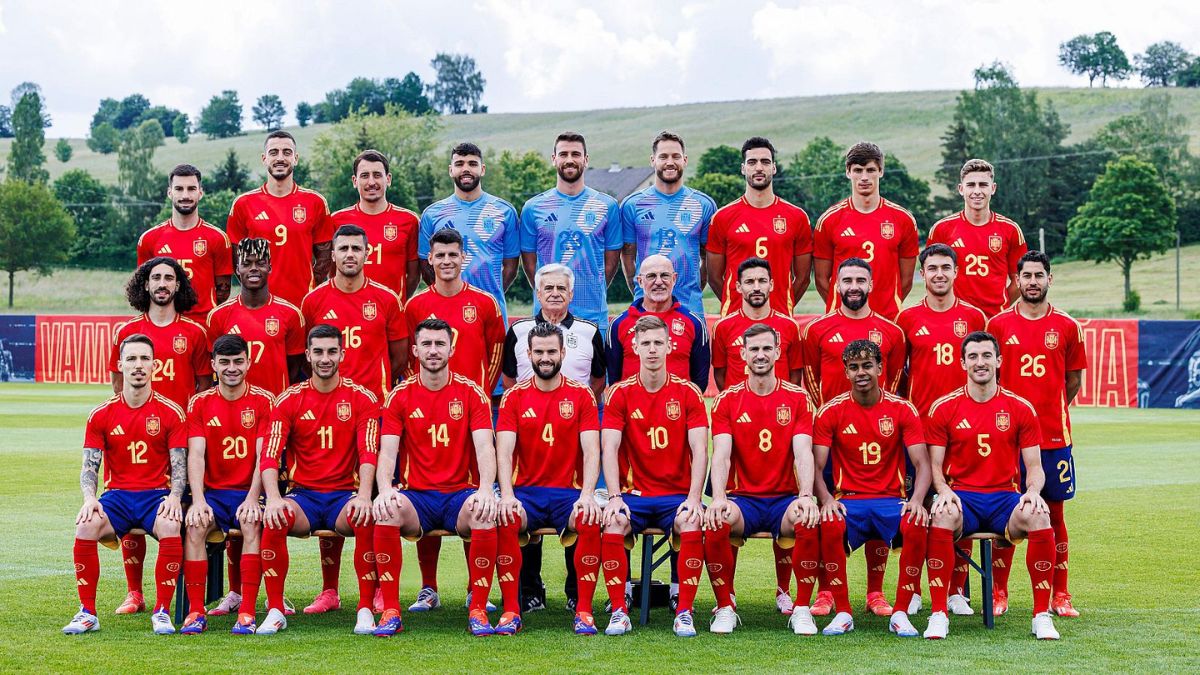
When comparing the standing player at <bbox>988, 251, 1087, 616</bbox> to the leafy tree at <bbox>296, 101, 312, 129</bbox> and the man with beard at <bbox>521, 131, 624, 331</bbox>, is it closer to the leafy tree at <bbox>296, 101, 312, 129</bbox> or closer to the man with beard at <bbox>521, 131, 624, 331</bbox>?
the man with beard at <bbox>521, 131, 624, 331</bbox>

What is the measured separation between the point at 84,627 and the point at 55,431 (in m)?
13.8

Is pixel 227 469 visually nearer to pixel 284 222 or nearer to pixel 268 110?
pixel 284 222

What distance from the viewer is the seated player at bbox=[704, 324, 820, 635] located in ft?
23.4

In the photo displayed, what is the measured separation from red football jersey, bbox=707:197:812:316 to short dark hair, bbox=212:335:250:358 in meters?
2.89

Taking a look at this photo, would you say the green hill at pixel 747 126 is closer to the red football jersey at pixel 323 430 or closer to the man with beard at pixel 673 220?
the man with beard at pixel 673 220

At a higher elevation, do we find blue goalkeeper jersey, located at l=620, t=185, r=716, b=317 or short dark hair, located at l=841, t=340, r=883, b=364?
blue goalkeeper jersey, located at l=620, t=185, r=716, b=317

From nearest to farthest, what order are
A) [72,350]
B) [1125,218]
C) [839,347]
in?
[839,347] → [72,350] → [1125,218]

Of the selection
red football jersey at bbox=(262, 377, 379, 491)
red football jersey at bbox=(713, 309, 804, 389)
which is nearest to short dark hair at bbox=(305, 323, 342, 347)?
red football jersey at bbox=(262, 377, 379, 491)

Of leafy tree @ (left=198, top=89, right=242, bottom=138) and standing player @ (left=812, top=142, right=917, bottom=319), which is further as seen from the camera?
leafy tree @ (left=198, top=89, right=242, bottom=138)

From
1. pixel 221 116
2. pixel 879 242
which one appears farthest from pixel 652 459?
pixel 221 116

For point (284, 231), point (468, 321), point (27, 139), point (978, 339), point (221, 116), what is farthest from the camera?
point (221, 116)

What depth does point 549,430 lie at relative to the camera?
748 centimetres

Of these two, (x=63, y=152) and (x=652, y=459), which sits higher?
(x=63, y=152)

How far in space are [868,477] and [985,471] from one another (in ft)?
2.01
